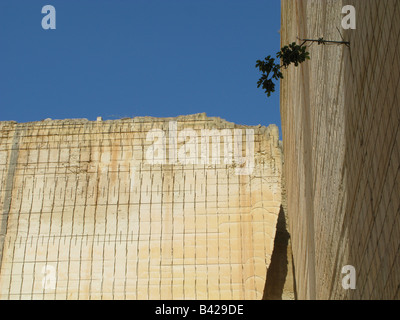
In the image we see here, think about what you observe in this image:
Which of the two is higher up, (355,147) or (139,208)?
(139,208)

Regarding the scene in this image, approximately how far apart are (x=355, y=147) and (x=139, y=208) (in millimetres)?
9298

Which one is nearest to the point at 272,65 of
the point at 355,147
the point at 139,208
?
the point at 355,147

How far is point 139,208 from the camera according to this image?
527 inches

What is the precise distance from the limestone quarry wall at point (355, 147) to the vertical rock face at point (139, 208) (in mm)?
4772

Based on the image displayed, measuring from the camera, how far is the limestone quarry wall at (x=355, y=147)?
3.23 m

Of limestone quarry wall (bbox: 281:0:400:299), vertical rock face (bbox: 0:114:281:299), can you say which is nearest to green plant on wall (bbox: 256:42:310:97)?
limestone quarry wall (bbox: 281:0:400:299)

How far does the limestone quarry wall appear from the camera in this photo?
3.23 meters

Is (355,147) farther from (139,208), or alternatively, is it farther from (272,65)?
(139,208)

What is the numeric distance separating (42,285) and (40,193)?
179cm

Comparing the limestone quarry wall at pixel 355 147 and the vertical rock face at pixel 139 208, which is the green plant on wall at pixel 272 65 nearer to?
the limestone quarry wall at pixel 355 147

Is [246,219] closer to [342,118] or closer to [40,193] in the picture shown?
[40,193]

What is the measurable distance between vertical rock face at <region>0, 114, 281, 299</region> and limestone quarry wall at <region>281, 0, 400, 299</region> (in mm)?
4772

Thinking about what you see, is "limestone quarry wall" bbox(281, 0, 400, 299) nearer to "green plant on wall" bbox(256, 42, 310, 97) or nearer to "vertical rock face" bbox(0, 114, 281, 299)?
"green plant on wall" bbox(256, 42, 310, 97)
